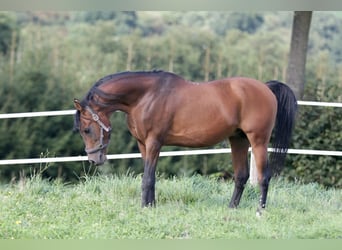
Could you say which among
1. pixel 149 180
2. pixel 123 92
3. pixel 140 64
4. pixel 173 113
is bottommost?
pixel 140 64

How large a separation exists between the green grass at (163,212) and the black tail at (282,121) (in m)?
0.49

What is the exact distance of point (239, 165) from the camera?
8.09 meters

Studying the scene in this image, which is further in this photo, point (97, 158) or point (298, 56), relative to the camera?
point (298, 56)

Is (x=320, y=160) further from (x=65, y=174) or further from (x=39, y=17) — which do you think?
(x=39, y=17)

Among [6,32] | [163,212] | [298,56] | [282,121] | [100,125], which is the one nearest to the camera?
[163,212]

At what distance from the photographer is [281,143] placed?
8.09 m

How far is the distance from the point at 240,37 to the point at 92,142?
47.1 feet

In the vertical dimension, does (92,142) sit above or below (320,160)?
above

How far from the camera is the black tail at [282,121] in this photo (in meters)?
8.04

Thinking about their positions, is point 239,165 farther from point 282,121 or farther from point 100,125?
point 100,125

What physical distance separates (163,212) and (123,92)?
122 cm

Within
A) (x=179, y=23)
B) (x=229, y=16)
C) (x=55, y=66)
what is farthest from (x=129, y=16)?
(x=55, y=66)

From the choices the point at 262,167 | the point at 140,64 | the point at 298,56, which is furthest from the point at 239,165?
the point at 140,64

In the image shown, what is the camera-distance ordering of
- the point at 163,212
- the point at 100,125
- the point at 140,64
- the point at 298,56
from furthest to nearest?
the point at 140,64, the point at 298,56, the point at 100,125, the point at 163,212
